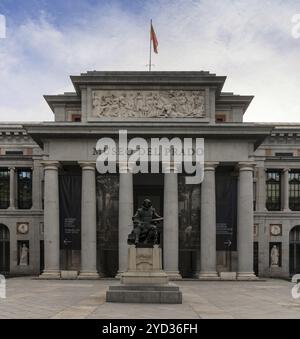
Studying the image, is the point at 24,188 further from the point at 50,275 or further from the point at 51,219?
the point at 50,275

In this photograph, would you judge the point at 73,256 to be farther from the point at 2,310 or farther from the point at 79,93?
the point at 2,310

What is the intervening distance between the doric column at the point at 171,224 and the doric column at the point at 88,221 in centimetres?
672

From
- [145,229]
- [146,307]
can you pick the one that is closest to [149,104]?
[145,229]

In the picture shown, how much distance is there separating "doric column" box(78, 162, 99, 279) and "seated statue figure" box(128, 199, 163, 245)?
21687 mm

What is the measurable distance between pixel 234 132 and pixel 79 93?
627 inches

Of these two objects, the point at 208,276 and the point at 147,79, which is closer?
the point at 208,276

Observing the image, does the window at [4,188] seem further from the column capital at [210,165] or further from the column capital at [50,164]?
the column capital at [210,165]

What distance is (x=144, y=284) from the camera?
30.4 meters

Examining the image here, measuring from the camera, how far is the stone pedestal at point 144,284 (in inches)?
1156

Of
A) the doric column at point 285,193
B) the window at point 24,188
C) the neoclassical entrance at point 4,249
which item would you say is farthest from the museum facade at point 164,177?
the neoclassical entrance at point 4,249

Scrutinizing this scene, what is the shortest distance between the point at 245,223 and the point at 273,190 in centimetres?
1564

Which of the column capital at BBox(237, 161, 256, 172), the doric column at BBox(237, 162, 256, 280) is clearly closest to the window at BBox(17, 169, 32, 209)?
the doric column at BBox(237, 162, 256, 280)

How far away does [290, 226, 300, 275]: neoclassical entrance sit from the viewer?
67.3 m
